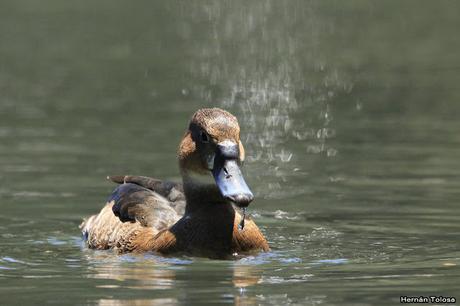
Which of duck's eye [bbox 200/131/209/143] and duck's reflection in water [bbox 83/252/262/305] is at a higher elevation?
duck's eye [bbox 200/131/209/143]

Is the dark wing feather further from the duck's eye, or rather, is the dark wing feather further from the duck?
the duck's eye

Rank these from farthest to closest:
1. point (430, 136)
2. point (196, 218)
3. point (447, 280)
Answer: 1. point (430, 136)
2. point (196, 218)
3. point (447, 280)

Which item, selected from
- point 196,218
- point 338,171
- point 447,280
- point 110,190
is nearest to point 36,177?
point 110,190

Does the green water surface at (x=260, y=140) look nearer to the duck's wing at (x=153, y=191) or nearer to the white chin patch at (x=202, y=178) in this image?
the duck's wing at (x=153, y=191)

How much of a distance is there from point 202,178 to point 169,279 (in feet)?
4.44

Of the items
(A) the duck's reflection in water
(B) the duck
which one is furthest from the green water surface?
(B) the duck

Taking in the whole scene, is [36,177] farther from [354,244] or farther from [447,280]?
[447,280]

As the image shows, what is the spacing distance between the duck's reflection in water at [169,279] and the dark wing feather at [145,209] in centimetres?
52

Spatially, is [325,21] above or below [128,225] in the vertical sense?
above

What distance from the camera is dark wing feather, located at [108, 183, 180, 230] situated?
13.0 metres

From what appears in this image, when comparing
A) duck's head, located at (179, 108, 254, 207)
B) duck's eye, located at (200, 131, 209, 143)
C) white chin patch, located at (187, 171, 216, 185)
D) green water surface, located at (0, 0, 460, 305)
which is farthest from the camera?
white chin patch, located at (187, 171, 216, 185)

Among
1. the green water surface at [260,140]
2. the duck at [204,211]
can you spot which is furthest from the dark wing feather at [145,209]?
the green water surface at [260,140]

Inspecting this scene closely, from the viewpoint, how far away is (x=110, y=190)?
54.6 feet

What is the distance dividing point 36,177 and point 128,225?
437 cm
